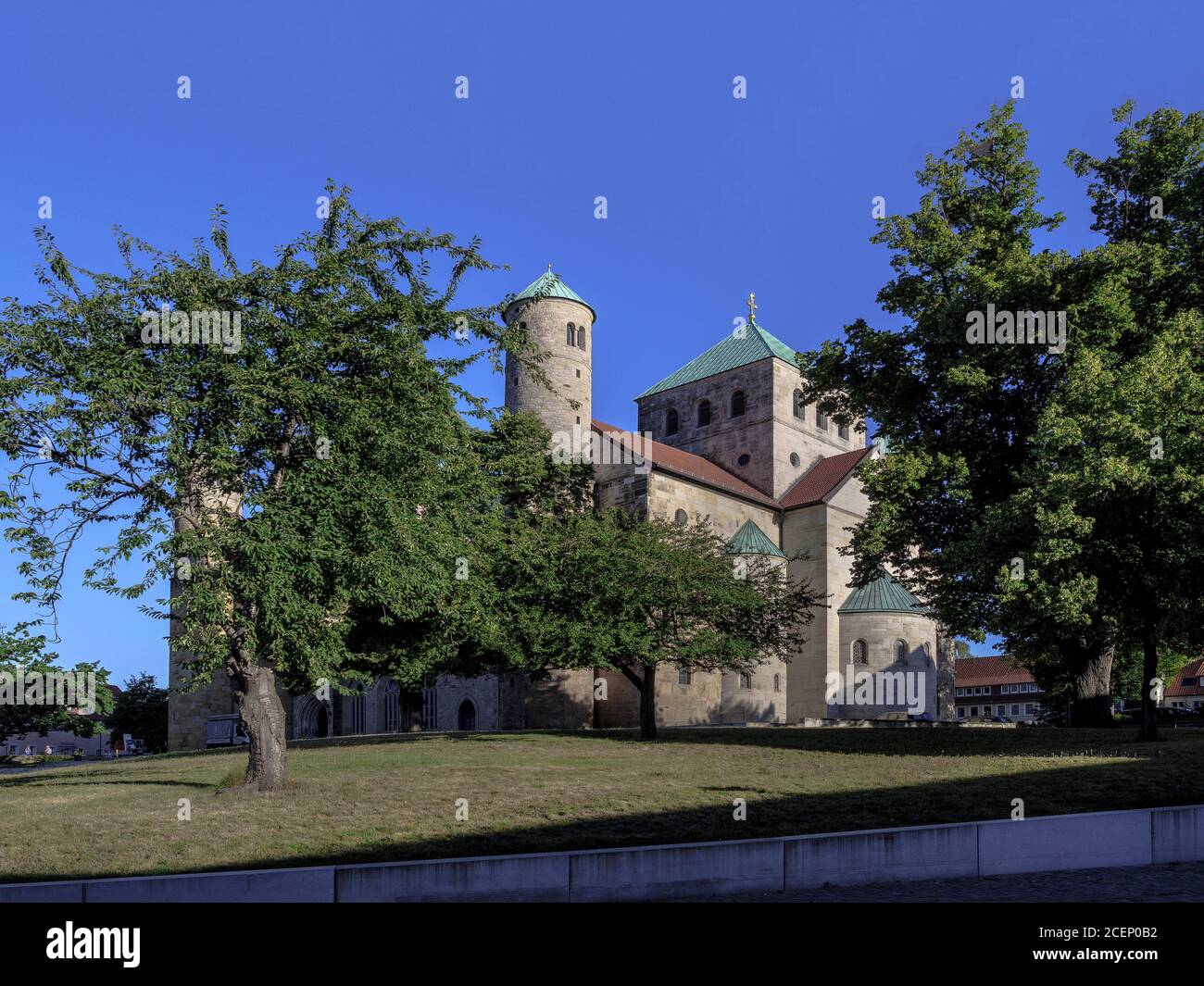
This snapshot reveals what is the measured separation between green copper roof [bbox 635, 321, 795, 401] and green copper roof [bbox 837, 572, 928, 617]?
14.1 meters

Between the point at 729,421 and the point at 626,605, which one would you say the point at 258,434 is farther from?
the point at 729,421

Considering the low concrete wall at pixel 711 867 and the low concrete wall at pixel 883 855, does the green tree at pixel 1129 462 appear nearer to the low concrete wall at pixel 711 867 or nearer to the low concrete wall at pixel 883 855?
the low concrete wall at pixel 711 867

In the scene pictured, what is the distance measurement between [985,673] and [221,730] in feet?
268

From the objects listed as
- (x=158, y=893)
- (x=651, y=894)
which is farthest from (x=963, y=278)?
(x=158, y=893)

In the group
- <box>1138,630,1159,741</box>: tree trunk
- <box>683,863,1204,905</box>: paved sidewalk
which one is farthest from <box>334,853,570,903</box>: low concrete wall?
<box>1138,630,1159,741</box>: tree trunk

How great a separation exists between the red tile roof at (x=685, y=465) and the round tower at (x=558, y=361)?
181 cm

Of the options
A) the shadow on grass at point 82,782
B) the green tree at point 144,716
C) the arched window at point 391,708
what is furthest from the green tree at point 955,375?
the green tree at point 144,716

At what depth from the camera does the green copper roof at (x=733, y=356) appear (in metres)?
56.4

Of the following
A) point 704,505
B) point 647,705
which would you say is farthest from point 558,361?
point 647,705

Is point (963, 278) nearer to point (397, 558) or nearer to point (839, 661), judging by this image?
point (397, 558)

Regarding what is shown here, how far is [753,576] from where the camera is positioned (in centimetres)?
3130

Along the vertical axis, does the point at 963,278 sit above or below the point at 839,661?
above

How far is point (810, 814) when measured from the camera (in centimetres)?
1259

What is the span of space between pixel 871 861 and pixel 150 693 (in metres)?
67.1
